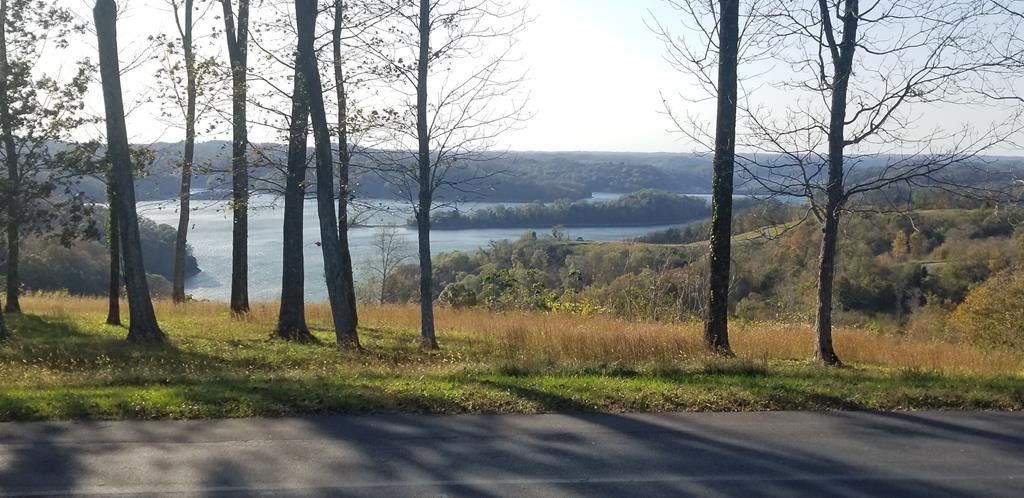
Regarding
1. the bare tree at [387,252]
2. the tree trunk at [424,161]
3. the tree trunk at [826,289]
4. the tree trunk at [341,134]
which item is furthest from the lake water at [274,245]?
the tree trunk at [826,289]

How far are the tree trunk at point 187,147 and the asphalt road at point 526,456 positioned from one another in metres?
9.03

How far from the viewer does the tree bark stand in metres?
14.2

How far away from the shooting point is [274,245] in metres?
44.6

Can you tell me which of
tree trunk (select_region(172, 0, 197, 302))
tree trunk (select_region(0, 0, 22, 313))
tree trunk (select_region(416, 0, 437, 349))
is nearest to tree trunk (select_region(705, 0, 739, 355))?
tree trunk (select_region(416, 0, 437, 349))

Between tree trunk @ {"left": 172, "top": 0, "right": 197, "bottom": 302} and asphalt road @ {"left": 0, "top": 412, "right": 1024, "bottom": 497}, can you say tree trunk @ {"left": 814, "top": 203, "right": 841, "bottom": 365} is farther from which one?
tree trunk @ {"left": 172, "top": 0, "right": 197, "bottom": 302}

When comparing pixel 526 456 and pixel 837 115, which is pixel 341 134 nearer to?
pixel 837 115

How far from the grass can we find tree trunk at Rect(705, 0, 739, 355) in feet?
2.60

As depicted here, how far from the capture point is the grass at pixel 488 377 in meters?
8.04

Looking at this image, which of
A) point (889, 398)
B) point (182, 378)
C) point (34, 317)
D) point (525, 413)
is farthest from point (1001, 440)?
point (34, 317)

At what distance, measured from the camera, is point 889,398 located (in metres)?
8.57

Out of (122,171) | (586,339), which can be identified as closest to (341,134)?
(122,171)

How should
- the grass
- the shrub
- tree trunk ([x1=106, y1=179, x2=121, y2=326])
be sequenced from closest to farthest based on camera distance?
the grass, tree trunk ([x1=106, y1=179, x2=121, y2=326]), the shrub

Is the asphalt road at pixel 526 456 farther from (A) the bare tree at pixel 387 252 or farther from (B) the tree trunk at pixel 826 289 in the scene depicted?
(A) the bare tree at pixel 387 252

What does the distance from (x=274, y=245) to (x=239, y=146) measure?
29442 millimetres
